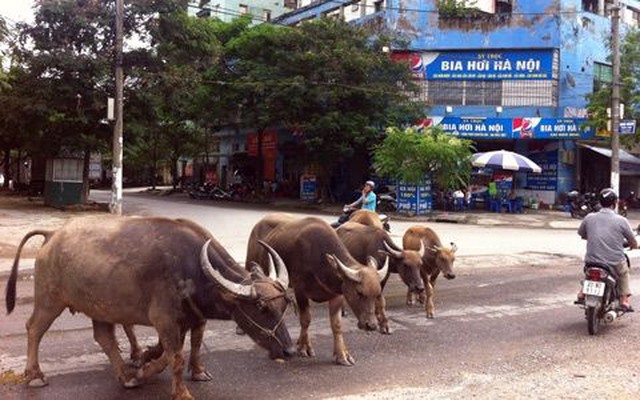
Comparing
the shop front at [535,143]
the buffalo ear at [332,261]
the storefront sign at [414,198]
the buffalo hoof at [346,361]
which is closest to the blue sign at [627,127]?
the shop front at [535,143]

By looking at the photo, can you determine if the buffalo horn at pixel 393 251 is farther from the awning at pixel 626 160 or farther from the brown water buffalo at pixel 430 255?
the awning at pixel 626 160

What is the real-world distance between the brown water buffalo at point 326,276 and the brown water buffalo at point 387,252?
109 cm

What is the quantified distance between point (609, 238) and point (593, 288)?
73cm

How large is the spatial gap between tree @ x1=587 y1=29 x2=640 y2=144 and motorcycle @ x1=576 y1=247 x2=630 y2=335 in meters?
24.7

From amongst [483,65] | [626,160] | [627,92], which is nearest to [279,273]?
[627,92]

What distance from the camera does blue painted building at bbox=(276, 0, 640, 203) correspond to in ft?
111

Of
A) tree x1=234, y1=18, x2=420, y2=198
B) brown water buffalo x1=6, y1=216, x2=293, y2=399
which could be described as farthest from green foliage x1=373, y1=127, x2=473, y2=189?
brown water buffalo x1=6, y1=216, x2=293, y2=399

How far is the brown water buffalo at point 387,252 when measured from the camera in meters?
8.65

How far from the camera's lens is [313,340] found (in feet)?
25.0

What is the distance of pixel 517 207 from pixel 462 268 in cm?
1912

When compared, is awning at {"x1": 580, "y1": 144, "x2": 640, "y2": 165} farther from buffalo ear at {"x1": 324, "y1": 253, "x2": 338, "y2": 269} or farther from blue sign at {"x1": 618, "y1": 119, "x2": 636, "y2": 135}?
buffalo ear at {"x1": 324, "y1": 253, "x2": 338, "y2": 269}

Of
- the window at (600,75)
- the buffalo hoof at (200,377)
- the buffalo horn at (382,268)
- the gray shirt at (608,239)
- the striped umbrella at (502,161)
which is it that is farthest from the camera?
the window at (600,75)

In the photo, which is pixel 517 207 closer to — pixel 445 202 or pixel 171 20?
pixel 445 202

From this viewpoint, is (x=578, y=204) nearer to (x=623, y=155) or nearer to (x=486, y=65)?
(x=623, y=155)
